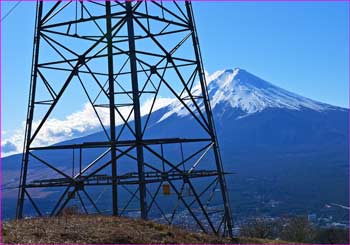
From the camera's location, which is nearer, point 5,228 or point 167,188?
point 5,228

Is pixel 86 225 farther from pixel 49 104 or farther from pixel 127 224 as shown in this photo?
pixel 49 104

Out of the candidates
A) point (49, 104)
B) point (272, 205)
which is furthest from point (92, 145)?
point (272, 205)

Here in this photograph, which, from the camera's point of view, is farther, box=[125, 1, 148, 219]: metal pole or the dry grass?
box=[125, 1, 148, 219]: metal pole

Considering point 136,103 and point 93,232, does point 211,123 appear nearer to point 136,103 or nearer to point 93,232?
point 136,103

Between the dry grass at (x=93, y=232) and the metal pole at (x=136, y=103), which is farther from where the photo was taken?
the metal pole at (x=136, y=103)

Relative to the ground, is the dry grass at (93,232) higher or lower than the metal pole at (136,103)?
lower

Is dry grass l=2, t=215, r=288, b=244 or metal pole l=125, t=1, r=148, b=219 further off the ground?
metal pole l=125, t=1, r=148, b=219

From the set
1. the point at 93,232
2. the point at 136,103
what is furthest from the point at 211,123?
the point at 93,232

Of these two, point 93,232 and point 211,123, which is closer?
point 93,232
